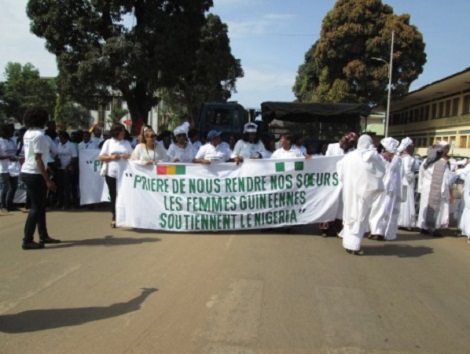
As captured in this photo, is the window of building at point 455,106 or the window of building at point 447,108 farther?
the window of building at point 447,108

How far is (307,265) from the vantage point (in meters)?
6.44

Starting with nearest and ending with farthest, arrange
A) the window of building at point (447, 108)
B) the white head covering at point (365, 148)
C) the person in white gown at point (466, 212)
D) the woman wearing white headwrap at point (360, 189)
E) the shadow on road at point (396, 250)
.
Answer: the woman wearing white headwrap at point (360, 189), the white head covering at point (365, 148), the shadow on road at point (396, 250), the person in white gown at point (466, 212), the window of building at point (447, 108)

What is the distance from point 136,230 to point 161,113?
191ft

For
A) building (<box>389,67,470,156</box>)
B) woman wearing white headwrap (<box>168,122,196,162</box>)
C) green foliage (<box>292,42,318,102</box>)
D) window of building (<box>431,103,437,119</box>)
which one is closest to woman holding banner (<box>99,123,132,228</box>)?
woman wearing white headwrap (<box>168,122,196,162</box>)

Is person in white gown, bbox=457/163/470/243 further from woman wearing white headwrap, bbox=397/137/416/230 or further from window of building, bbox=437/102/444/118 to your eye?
window of building, bbox=437/102/444/118

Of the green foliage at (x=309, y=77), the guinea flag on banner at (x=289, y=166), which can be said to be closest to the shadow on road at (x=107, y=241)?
the guinea flag on banner at (x=289, y=166)

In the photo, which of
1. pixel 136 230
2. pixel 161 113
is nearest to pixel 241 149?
pixel 136 230

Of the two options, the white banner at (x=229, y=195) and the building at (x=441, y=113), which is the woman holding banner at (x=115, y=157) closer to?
the white banner at (x=229, y=195)

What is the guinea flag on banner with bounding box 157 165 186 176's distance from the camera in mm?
8438

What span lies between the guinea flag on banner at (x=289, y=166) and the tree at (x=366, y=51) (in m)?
27.5

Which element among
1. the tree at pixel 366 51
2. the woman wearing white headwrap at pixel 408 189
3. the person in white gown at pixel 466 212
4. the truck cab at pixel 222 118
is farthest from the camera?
the tree at pixel 366 51

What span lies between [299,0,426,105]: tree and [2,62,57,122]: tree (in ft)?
155

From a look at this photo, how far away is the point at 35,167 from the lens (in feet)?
22.8

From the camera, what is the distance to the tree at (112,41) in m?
24.0
